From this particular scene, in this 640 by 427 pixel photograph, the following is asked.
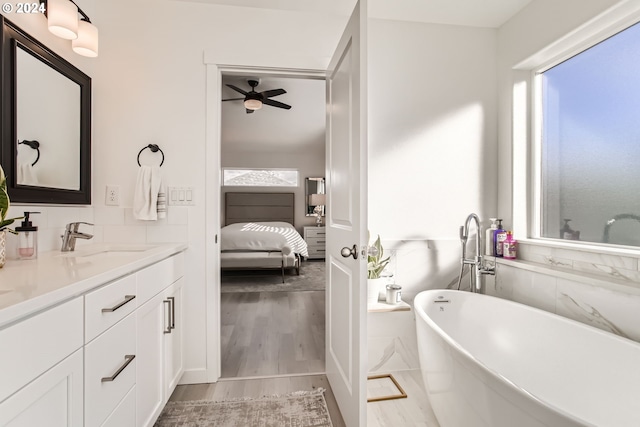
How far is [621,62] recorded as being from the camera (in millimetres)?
1609

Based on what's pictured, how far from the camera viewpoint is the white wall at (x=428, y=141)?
217 cm

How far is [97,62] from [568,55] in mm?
2861

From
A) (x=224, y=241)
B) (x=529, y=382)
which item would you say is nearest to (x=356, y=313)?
(x=529, y=382)

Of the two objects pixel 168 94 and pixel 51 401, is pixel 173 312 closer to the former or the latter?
pixel 51 401

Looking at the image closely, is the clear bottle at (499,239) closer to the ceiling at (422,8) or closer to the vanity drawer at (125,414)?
the ceiling at (422,8)

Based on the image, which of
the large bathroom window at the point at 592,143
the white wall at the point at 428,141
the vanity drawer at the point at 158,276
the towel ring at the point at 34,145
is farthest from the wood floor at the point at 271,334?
the large bathroom window at the point at 592,143

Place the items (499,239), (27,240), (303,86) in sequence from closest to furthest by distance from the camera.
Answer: (27,240)
(499,239)
(303,86)

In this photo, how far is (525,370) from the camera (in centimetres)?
158

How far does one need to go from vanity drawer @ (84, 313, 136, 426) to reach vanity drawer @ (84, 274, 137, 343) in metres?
0.03

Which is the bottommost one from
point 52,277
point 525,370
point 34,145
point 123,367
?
point 525,370

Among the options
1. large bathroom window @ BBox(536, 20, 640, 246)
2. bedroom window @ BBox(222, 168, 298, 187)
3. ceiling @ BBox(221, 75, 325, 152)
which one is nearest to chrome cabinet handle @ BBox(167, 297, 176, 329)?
ceiling @ BBox(221, 75, 325, 152)

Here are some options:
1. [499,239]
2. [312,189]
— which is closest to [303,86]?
[499,239]

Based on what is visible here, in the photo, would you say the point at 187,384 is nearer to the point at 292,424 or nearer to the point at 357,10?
the point at 292,424

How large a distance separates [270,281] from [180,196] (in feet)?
9.96
